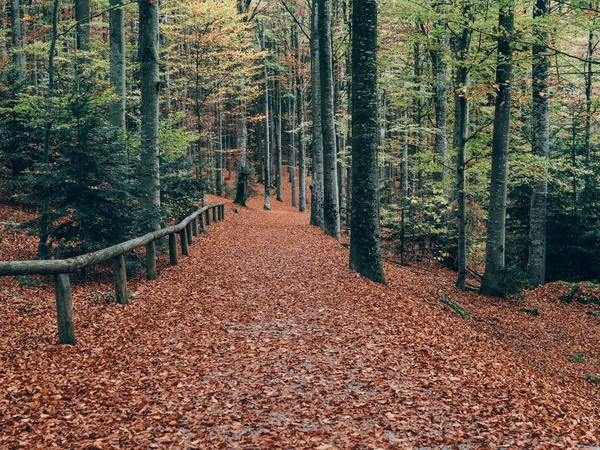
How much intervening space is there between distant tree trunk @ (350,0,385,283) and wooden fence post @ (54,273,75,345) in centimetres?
574

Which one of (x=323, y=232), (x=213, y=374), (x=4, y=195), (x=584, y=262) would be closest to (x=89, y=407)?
(x=213, y=374)

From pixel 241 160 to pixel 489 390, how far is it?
Result: 2409 centimetres

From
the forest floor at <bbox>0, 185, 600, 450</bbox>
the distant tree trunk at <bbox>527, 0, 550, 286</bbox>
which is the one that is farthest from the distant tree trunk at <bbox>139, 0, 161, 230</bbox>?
the distant tree trunk at <bbox>527, 0, 550, 286</bbox>

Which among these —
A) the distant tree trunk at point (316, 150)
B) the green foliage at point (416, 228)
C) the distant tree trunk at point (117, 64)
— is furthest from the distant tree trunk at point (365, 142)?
the distant tree trunk at point (316, 150)

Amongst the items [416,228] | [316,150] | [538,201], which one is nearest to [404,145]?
[316,150]

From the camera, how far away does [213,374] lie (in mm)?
5027

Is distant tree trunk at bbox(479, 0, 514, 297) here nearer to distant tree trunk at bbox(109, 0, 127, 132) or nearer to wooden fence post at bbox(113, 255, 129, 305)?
wooden fence post at bbox(113, 255, 129, 305)

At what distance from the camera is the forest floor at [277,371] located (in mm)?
3838

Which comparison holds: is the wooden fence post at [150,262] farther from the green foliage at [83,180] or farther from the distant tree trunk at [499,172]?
the distant tree trunk at [499,172]

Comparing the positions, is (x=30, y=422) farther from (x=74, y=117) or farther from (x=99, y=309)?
(x=74, y=117)

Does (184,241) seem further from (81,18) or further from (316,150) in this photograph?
(81,18)

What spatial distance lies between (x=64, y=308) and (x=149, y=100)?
6281mm

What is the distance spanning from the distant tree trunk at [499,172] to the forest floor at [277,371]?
Result: 2547 mm

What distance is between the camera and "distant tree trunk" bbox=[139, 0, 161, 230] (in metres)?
10.1
